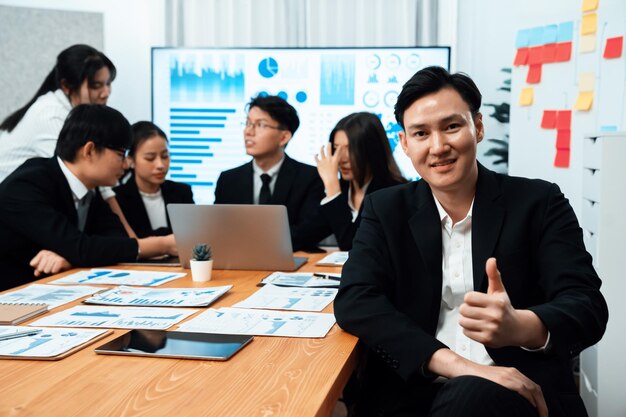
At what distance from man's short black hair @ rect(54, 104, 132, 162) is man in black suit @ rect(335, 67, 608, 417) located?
1132 millimetres

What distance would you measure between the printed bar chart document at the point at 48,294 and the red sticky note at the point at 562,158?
2.42 m

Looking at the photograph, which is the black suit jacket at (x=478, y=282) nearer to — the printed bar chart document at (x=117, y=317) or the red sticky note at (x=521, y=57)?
the printed bar chart document at (x=117, y=317)

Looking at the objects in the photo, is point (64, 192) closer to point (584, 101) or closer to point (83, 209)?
point (83, 209)

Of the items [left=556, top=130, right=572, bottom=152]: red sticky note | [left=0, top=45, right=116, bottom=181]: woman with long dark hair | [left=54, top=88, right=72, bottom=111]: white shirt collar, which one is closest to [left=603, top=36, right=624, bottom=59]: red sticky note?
[left=556, top=130, right=572, bottom=152]: red sticky note

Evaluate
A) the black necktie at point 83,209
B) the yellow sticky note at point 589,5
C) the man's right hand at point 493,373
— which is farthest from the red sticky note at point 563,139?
the man's right hand at point 493,373

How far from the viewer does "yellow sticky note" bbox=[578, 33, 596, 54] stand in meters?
3.20

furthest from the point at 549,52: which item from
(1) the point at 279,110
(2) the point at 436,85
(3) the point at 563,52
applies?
(2) the point at 436,85

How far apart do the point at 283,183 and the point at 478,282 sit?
1.76m

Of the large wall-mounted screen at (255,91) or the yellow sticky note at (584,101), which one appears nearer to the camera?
the yellow sticky note at (584,101)

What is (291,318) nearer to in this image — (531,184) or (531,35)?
(531,184)

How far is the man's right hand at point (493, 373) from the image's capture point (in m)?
1.22

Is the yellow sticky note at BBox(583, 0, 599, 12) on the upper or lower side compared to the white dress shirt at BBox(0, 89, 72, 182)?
upper

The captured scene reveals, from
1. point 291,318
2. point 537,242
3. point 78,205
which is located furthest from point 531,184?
point 78,205

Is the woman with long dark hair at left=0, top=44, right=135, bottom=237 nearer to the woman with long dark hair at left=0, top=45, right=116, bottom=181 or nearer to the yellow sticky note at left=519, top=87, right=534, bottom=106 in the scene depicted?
the woman with long dark hair at left=0, top=45, right=116, bottom=181
